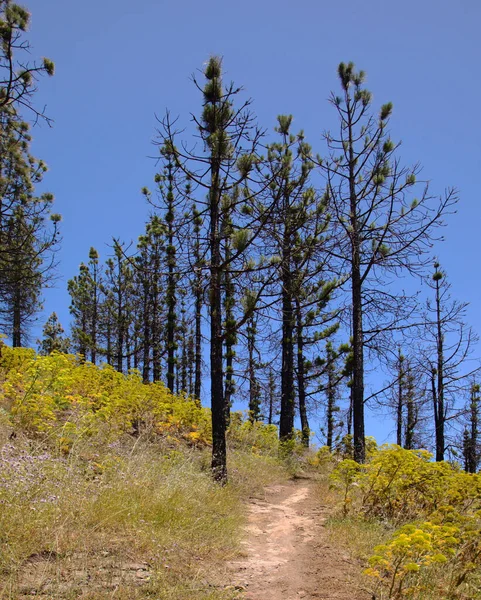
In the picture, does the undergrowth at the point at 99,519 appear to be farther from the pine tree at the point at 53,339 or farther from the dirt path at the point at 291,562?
the pine tree at the point at 53,339

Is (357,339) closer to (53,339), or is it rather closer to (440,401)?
(440,401)

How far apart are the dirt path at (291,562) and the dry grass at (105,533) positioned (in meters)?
0.27

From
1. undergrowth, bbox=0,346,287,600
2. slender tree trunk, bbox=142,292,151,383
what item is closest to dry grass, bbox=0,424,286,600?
undergrowth, bbox=0,346,287,600

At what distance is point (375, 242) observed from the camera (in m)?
10.1

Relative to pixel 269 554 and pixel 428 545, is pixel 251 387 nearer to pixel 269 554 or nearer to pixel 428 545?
pixel 269 554

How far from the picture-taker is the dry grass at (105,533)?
2.98 meters

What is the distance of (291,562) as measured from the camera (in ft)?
14.5

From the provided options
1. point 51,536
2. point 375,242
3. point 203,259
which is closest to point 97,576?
point 51,536

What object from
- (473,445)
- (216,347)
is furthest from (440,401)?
(216,347)

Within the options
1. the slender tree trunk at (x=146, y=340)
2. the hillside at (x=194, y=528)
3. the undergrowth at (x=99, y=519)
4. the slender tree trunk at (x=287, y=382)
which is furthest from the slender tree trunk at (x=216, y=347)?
the slender tree trunk at (x=146, y=340)

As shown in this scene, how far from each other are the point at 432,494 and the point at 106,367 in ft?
22.9

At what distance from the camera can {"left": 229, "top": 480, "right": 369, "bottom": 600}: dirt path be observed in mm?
3633

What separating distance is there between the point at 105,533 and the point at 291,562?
6.10 ft

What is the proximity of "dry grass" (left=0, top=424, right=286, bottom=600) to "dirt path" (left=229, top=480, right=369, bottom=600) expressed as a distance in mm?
274
